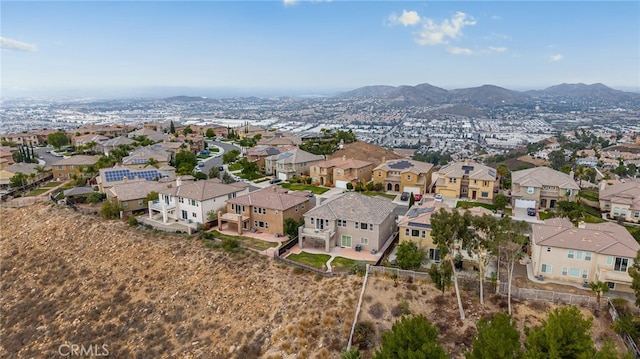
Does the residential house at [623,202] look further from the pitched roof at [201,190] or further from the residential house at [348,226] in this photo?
the pitched roof at [201,190]

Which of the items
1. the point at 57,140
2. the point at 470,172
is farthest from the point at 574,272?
the point at 57,140

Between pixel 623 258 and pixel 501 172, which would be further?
pixel 501 172

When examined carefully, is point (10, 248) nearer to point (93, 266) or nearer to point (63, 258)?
point (63, 258)

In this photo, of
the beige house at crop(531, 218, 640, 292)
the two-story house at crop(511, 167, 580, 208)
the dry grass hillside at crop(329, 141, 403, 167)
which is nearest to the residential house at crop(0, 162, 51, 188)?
the dry grass hillside at crop(329, 141, 403, 167)

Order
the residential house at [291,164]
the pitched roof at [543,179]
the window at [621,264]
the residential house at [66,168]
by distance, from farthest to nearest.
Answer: the residential house at [66,168] → the residential house at [291,164] → the pitched roof at [543,179] → the window at [621,264]

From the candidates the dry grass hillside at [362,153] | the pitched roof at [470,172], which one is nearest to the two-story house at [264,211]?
the pitched roof at [470,172]

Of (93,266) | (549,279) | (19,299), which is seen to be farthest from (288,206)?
(19,299)

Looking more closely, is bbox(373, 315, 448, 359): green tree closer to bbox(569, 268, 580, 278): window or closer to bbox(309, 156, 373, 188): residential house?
bbox(569, 268, 580, 278): window
